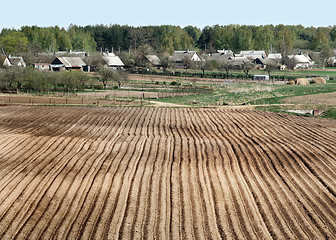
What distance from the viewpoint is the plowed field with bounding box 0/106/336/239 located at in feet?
55.5

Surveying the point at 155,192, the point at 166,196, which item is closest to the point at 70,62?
the point at 155,192

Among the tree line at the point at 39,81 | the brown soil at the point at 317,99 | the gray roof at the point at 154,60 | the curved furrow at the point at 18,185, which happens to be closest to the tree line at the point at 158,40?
the gray roof at the point at 154,60

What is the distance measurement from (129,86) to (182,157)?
4784 centimetres

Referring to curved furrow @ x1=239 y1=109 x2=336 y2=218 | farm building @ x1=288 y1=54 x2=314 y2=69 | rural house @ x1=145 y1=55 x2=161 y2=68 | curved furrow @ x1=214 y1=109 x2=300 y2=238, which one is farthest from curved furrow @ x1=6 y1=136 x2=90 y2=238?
farm building @ x1=288 y1=54 x2=314 y2=69

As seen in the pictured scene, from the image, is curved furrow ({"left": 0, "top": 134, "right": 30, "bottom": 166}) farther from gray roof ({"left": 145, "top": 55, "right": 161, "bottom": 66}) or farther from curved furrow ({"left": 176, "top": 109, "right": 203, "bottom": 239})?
gray roof ({"left": 145, "top": 55, "right": 161, "bottom": 66})

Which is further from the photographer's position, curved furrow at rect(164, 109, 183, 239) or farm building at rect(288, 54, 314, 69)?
farm building at rect(288, 54, 314, 69)

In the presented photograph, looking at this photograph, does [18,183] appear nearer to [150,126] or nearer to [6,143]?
[6,143]

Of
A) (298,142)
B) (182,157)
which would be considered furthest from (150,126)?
(298,142)

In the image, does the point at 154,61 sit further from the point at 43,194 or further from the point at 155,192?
the point at 43,194

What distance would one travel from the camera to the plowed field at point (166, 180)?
55.5ft

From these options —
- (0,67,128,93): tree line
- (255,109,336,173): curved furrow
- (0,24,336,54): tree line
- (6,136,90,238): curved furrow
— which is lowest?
(6,136,90,238): curved furrow

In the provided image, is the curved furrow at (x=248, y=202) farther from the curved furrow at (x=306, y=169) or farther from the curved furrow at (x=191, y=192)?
the curved furrow at (x=306, y=169)

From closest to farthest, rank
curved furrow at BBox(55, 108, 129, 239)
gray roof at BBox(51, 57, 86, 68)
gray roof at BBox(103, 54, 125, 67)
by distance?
curved furrow at BBox(55, 108, 129, 239) < gray roof at BBox(51, 57, 86, 68) < gray roof at BBox(103, 54, 125, 67)

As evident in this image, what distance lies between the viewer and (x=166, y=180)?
22031 mm
